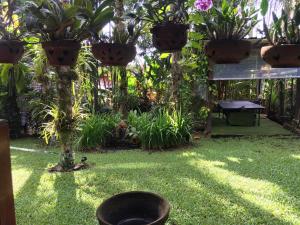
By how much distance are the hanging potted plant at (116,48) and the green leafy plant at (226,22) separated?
16.6 inches

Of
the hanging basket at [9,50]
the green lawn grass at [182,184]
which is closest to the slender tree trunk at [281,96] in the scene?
the green lawn grass at [182,184]

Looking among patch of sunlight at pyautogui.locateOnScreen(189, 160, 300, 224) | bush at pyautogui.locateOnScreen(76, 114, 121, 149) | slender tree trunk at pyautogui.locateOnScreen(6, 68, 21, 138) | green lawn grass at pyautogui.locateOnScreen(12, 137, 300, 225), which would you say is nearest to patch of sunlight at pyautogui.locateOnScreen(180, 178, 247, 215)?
green lawn grass at pyautogui.locateOnScreen(12, 137, 300, 225)

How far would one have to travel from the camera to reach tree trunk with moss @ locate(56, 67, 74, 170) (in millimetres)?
4238

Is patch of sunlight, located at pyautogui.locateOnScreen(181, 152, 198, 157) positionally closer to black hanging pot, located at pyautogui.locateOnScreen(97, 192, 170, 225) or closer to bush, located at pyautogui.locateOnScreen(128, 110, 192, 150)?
bush, located at pyautogui.locateOnScreen(128, 110, 192, 150)

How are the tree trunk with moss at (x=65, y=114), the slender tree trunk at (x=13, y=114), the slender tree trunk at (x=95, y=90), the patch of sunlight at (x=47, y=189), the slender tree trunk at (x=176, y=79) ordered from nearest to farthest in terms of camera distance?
1. the patch of sunlight at (x=47, y=189)
2. the tree trunk with moss at (x=65, y=114)
3. the slender tree trunk at (x=176, y=79)
4. the slender tree trunk at (x=13, y=114)
5. the slender tree trunk at (x=95, y=90)

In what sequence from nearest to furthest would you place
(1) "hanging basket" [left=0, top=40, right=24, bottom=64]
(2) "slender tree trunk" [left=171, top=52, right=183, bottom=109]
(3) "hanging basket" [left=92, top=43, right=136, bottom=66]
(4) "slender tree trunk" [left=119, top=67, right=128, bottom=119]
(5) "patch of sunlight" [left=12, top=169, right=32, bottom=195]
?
(3) "hanging basket" [left=92, top=43, right=136, bottom=66] < (1) "hanging basket" [left=0, top=40, right=24, bottom=64] < (5) "patch of sunlight" [left=12, top=169, right=32, bottom=195] < (2) "slender tree trunk" [left=171, top=52, right=183, bottom=109] < (4) "slender tree trunk" [left=119, top=67, right=128, bottom=119]

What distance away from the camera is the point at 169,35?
184 cm

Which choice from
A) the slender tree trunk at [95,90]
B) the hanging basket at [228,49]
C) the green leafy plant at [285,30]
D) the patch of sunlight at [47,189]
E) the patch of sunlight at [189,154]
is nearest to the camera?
the green leafy plant at [285,30]

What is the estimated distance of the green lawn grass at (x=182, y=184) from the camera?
10.3 feet

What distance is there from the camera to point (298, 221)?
9.72 feet

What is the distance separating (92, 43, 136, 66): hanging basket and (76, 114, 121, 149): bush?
395cm

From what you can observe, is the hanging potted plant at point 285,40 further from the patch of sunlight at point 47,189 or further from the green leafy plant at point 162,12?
the patch of sunlight at point 47,189

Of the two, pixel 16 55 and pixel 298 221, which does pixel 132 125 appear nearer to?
pixel 298 221

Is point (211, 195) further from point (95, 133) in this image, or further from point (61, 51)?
point (95, 133)
